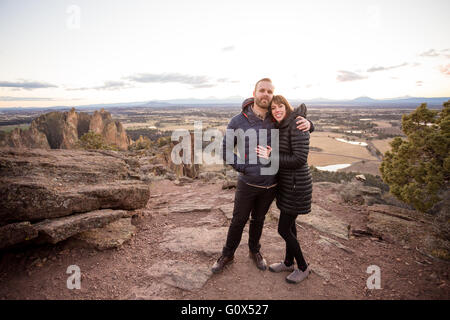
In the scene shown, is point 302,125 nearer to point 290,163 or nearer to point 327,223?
point 290,163

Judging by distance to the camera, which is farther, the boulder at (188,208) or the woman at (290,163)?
the boulder at (188,208)

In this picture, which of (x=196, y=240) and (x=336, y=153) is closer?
(x=196, y=240)

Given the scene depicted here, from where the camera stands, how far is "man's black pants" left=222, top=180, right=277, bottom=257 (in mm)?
3779

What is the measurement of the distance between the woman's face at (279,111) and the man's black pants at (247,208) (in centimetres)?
117

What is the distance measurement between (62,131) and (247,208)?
3895 cm

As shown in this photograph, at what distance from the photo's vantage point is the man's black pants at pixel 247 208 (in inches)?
149

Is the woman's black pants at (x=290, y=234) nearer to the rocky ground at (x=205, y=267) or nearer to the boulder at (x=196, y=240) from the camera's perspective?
the rocky ground at (x=205, y=267)

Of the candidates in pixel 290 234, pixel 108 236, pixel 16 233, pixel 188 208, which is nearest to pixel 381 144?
pixel 188 208

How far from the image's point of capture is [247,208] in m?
3.90

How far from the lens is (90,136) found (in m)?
20.9

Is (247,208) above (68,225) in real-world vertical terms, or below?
above

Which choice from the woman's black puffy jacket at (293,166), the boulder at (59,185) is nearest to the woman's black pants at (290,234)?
the woman's black puffy jacket at (293,166)
